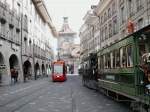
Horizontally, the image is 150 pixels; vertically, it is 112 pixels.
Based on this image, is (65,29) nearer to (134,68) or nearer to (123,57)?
(123,57)

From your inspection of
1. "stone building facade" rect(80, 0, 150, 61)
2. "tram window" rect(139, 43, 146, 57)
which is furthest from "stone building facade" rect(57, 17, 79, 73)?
"tram window" rect(139, 43, 146, 57)

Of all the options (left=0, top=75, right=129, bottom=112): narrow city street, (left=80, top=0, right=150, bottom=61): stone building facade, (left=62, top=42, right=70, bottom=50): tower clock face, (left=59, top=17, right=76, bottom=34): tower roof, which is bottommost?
(left=0, top=75, right=129, bottom=112): narrow city street

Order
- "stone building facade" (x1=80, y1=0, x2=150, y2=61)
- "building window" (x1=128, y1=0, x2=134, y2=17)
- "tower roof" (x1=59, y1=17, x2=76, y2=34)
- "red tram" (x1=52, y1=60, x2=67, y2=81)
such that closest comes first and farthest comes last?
"stone building facade" (x1=80, y1=0, x2=150, y2=61)
"building window" (x1=128, y1=0, x2=134, y2=17)
"red tram" (x1=52, y1=60, x2=67, y2=81)
"tower roof" (x1=59, y1=17, x2=76, y2=34)

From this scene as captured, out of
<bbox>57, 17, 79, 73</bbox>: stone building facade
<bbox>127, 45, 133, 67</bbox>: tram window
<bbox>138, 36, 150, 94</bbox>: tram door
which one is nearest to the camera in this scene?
<bbox>138, 36, 150, 94</bbox>: tram door

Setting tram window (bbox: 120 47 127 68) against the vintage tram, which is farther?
tram window (bbox: 120 47 127 68)

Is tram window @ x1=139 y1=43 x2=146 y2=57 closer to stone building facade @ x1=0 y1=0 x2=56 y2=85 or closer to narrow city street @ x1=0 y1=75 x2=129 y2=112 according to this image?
narrow city street @ x1=0 y1=75 x2=129 y2=112

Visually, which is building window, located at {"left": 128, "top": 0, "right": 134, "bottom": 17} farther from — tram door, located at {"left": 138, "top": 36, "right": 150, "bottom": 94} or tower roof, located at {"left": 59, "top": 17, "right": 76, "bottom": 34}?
tower roof, located at {"left": 59, "top": 17, "right": 76, "bottom": 34}

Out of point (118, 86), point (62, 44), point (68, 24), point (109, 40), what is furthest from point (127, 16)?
point (68, 24)

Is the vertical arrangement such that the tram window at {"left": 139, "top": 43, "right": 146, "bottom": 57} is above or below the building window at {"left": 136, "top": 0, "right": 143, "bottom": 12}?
below

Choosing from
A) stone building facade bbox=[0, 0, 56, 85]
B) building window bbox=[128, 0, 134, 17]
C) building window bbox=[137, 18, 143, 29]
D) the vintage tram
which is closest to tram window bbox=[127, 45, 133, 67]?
the vintage tram

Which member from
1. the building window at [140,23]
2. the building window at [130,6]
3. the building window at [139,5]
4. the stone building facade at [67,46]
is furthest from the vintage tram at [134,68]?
the stone building facade at [67,46]

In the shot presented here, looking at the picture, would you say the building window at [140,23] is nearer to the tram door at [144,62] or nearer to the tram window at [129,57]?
the tram window at [129,57]

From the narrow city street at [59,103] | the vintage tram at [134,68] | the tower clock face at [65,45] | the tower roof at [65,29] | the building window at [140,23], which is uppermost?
the tower roof at [65,29]

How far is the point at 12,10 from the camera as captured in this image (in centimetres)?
4672
